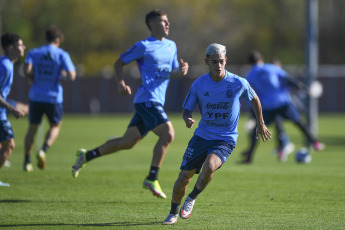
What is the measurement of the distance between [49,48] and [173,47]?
3486 mm

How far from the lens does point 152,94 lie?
991 cm

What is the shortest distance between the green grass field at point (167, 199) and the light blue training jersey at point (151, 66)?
5.06 feet

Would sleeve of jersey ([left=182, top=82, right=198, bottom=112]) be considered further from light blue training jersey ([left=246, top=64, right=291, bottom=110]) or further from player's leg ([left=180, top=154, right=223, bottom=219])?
light blue training jersey ([left=246, top=64, right=291, bottom=110])

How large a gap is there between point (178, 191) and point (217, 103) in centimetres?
112

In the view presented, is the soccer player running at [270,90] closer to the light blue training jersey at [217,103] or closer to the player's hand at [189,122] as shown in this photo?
the light blue training jersey at [217,103]

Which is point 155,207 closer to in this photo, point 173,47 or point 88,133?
point 173,47

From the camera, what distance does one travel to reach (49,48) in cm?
1284

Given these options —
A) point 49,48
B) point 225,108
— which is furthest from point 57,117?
point 225,108

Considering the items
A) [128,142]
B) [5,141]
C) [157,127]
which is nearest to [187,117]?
[157,127]

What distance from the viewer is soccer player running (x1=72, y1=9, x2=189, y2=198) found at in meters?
9.77

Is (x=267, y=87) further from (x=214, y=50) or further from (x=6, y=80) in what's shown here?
(x=214, y=50)

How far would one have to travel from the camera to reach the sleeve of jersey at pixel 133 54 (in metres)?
9.84

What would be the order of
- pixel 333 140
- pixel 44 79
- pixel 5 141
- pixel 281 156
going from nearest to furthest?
1. pixel 5 141
2. pixel 44 79
3. pixel 281 156
4. pixel 333 140

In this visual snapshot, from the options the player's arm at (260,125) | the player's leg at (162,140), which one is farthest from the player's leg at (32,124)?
the player's arm at (260,125)
